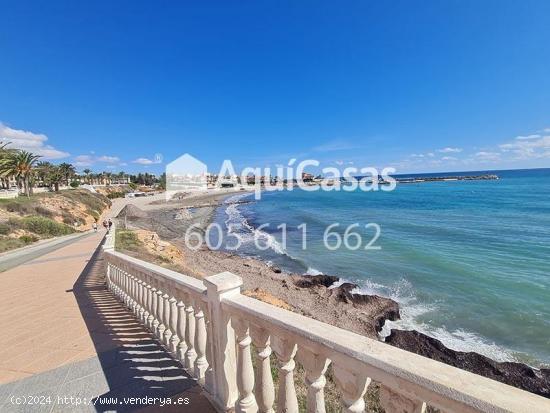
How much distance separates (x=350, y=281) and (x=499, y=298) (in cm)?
551

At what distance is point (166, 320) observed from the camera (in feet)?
12.0

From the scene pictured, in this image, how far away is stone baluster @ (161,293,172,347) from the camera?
3.54 m

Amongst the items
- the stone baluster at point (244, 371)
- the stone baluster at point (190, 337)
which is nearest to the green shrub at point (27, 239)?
the stone baluster at point (190, 337)

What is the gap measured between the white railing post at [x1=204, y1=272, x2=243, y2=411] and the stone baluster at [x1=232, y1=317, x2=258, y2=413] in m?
0.16

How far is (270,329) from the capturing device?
6.29ft

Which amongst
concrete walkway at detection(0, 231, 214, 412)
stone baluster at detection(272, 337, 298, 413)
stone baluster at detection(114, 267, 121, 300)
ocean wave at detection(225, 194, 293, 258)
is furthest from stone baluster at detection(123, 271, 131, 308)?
ocean wave at detection(225, 194, 293, 258)

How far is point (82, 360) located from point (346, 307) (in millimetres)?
8828

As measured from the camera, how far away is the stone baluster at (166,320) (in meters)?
3.54

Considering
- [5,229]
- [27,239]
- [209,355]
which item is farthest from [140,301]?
[5,229]

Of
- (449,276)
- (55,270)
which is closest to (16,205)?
(55,270)

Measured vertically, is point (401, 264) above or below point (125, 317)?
below

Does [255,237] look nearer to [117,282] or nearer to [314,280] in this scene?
[314,280]

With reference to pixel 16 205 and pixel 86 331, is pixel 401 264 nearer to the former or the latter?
pixel 86 331

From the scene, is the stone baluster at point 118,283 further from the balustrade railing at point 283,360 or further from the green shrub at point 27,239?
the green shrub at point 27,239
